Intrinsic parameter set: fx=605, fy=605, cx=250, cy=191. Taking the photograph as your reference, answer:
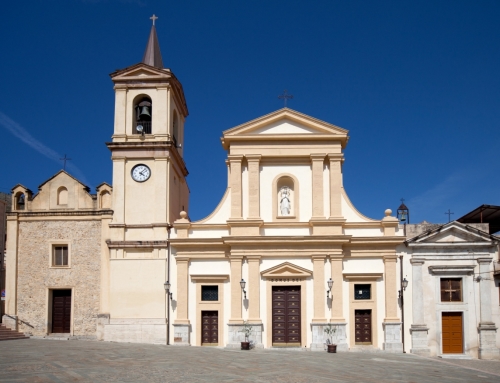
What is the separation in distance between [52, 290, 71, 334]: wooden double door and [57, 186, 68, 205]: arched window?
4.30 metres

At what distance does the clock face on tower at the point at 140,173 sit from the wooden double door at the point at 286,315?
8.14 metres

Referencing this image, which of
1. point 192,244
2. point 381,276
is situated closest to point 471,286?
point 381,276

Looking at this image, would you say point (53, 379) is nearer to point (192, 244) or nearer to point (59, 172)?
point (192, 244)

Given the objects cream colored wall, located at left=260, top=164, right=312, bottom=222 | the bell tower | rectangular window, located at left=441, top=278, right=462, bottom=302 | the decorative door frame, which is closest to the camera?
the decorative door frame

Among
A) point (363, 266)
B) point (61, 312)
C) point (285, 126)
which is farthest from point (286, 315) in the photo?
point (61, 312)

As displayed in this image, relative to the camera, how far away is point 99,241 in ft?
94.5

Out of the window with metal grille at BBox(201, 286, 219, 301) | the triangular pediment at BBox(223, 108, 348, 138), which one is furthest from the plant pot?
the triangular pediment at BBox(223, 108, 348, 138)

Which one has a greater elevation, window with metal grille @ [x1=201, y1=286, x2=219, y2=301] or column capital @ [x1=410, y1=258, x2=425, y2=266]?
column capital @ [x1=410, y1=258, x2=425, y2=266]

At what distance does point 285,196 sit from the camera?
29.0 m

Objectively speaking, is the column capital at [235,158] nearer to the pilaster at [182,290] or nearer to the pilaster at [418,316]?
the pilaster at [182,290]

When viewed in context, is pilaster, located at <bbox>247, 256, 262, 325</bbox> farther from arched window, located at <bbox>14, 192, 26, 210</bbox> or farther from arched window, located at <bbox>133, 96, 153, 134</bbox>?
arched window, located at <bbox>14, 192, 26, 210</bbox>

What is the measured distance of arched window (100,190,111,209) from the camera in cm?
2928

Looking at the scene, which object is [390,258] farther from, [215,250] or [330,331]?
[215,250]

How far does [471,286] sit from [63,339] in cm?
1890
